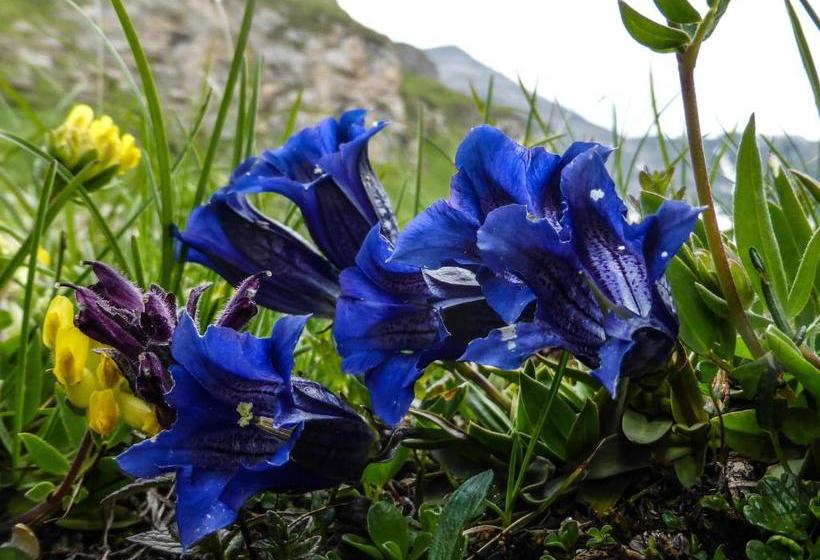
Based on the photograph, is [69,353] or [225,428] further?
[69,353]

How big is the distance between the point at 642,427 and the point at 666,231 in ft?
0.76

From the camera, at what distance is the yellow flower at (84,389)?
82cm

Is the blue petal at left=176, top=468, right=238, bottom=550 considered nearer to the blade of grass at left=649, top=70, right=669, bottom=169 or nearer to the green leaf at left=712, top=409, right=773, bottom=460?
the green leaf at left=712, top=409, right=773, bottom=460

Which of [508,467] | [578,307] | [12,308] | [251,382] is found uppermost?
[578,307]

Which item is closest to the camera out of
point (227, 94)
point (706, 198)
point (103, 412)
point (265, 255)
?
point (706, 198)

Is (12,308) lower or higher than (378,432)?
lower

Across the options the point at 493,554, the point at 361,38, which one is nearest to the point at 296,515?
the point at 493,554

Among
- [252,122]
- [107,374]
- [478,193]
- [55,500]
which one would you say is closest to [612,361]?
[478,193]

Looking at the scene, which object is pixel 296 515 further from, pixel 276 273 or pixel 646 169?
pixel 646 169

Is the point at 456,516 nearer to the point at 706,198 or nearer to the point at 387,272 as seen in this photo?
the point at 387,272

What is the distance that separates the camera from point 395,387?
0.73m

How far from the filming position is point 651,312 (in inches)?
25.5

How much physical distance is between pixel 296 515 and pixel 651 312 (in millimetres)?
433

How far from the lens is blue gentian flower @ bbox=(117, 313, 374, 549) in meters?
0.64
